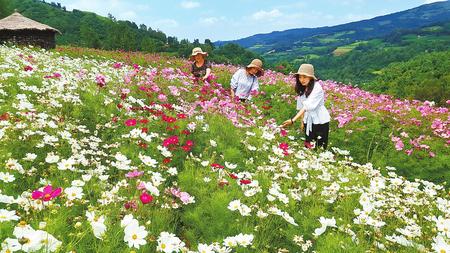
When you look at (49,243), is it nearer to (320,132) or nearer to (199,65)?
(320,132)

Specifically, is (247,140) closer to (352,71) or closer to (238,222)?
(238,222)

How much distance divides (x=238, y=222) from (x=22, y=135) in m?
2.85

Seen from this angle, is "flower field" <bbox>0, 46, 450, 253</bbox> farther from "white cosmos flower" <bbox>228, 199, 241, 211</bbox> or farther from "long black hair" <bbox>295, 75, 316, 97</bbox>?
"long black hair" <bbox>295, 75, 316, 97</bbox>

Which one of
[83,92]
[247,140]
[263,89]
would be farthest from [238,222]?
[263,89]

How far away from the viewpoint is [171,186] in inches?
185

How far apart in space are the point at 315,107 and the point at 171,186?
3513 millimetres

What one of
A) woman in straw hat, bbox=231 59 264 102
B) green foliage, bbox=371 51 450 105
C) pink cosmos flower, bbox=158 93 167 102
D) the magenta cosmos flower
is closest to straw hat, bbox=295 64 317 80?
woman in straw hat, bbox=231 59 264 102

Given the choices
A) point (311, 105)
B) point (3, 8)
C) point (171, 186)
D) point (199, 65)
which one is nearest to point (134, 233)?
point (171, 186)

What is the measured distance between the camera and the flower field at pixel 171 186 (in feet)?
9.36

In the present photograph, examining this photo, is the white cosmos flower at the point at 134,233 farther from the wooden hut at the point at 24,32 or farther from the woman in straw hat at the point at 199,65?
the wooden hut at the point at 24,32

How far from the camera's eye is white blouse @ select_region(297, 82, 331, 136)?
6.96m

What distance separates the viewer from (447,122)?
1005cm

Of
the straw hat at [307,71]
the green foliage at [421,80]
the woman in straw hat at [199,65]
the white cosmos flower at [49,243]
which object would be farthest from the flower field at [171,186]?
the green foliage at [421,80]

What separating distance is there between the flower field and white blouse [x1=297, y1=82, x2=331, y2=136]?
704 mm
